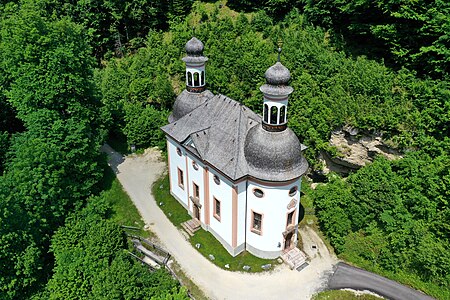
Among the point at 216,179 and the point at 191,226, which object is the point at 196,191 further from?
the point at 216,179

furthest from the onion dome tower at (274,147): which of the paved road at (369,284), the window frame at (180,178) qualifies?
the window frame at (180,178)

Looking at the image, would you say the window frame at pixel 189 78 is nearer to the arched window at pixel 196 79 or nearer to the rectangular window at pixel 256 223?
the arched window at pixel 196 79

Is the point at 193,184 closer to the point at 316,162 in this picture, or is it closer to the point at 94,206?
the point at 94,206

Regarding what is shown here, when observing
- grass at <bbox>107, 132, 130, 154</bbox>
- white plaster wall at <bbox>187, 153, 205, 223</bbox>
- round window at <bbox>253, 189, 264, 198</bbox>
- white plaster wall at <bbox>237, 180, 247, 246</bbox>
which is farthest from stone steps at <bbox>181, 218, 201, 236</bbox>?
grass at <bbox>107, 132, 130, 154</bbox>

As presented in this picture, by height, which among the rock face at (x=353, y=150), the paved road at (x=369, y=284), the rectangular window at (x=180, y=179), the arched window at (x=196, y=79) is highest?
the arched window at (x=196, y=79)

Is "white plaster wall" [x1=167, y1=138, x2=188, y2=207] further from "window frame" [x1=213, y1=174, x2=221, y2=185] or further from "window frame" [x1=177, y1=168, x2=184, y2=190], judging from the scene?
"window frame" [x1=213, y1=174, x2=221, y2=185]

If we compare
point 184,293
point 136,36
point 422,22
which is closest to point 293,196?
point 184,293
